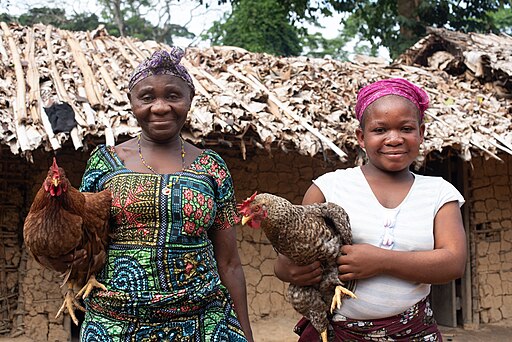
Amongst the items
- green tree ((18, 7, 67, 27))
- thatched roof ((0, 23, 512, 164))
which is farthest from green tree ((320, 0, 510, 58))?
green tree ((18, 7, 67, 27))

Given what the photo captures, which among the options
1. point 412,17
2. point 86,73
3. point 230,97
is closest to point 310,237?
point 230,97

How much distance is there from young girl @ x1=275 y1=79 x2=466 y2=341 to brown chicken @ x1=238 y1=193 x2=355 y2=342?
0.03m

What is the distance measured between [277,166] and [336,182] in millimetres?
5218

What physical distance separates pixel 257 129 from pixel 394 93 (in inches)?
139

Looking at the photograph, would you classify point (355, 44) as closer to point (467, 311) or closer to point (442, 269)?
point (467, 311)

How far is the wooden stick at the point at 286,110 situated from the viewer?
214 inches

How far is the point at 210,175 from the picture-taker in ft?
7.20

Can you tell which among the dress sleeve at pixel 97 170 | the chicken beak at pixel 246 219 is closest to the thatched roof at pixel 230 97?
the dress sleeve at pixel 97 170

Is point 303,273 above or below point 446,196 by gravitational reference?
below

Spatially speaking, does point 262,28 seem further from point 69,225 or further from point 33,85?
point 69,225

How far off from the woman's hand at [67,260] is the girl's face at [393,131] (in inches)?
41.2

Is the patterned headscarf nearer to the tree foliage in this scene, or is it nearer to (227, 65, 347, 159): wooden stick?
(227, 65, 347, 159): wooden stick

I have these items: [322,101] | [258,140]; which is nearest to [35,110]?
[258,140]

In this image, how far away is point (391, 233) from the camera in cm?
196
